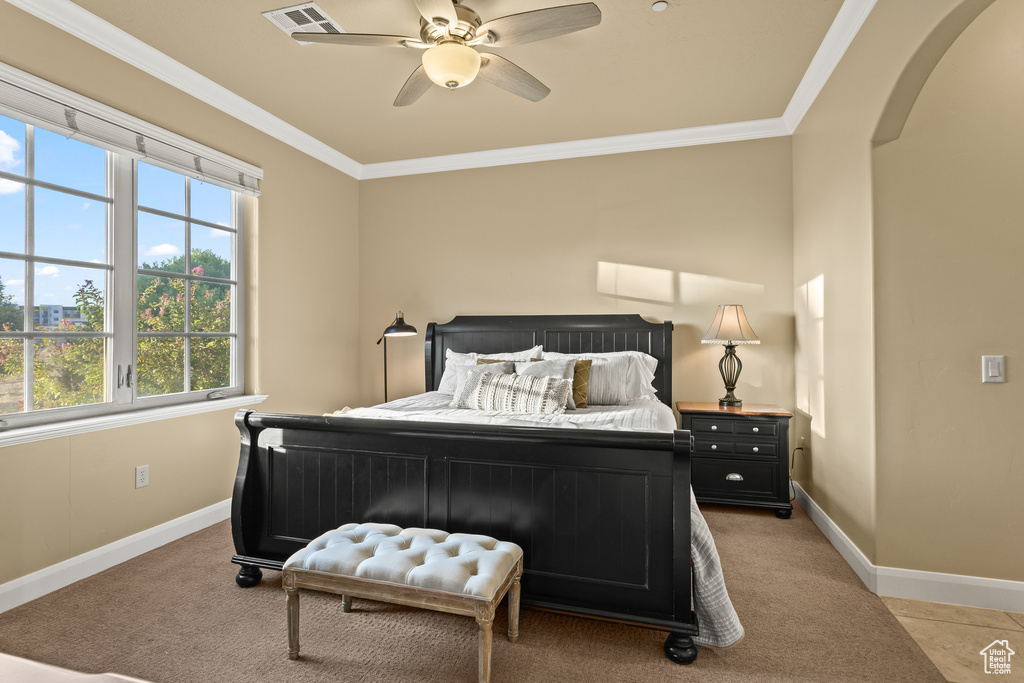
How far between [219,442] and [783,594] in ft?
10.6

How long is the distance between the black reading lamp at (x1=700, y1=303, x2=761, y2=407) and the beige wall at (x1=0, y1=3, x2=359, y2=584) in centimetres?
299

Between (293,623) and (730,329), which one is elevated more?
(730,329)

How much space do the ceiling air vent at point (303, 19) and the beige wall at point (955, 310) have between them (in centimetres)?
263

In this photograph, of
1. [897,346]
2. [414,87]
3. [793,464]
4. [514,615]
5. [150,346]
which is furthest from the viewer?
[793,464]

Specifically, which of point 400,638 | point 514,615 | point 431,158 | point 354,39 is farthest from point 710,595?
point 431,158

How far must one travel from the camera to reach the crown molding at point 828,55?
8.02 ft

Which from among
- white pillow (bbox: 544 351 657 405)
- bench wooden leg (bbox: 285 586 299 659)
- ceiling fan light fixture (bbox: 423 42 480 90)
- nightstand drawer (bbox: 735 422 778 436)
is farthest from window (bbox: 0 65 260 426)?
nightstand drawer (bbox: 735 422 778 436)

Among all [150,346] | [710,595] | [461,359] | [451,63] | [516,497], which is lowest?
[710,595]

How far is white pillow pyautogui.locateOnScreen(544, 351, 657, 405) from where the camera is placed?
138 inches

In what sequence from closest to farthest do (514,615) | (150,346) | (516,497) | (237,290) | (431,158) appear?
1. (514,615)
2. (516,497)
3. (150,346)
4. (237,290)
5. (431,158)

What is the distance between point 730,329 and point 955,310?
4.49ft

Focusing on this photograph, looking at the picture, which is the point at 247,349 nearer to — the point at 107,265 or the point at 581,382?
the point at 107,265

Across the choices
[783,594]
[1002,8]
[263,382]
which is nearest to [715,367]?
[783,594]

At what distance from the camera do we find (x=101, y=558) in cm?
255
